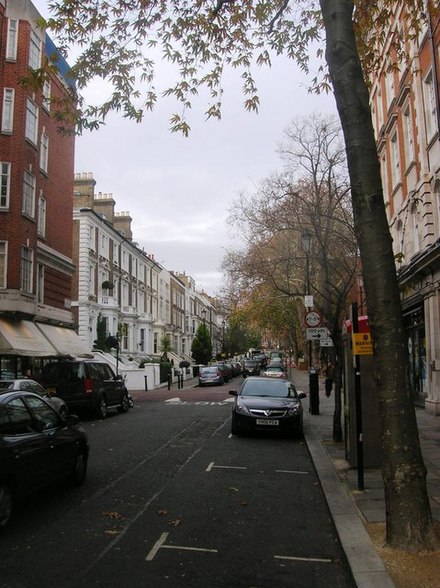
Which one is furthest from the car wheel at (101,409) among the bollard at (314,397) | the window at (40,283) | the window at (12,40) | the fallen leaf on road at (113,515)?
the window at (12,40)

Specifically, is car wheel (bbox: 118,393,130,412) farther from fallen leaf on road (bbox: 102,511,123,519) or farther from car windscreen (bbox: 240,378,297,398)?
fallen leaf on road (bbox: 102,511,123,519)

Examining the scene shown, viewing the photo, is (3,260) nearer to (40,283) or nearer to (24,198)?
(24,198)

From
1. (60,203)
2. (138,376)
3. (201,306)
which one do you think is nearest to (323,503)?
(60,203)

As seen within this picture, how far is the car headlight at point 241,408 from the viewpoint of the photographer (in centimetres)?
1275

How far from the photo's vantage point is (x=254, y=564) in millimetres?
4996

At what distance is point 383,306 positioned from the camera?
5.20 meters

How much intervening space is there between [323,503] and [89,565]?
11.5 feet

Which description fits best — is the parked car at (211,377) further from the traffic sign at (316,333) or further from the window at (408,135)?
the traffic sign at (316,333)

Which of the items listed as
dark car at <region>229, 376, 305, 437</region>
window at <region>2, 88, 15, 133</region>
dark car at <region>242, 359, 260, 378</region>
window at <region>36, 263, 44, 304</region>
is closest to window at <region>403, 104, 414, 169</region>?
dark car at <region>229, 376, 305, 437</region>

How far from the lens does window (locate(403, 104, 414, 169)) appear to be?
19.9 m

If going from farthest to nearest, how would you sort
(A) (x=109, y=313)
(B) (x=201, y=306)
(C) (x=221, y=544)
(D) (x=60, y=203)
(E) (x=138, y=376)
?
(B) (x=201, y=306) < (A) (x=109, y=313) < (E) (x=138, y=376) < (D) (x=60, y=203) < (C) (x=221, y=544)

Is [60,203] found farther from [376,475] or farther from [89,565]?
[89,565]

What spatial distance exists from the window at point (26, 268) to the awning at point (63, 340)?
1960 millimetres

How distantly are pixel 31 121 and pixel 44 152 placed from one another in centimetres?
246
